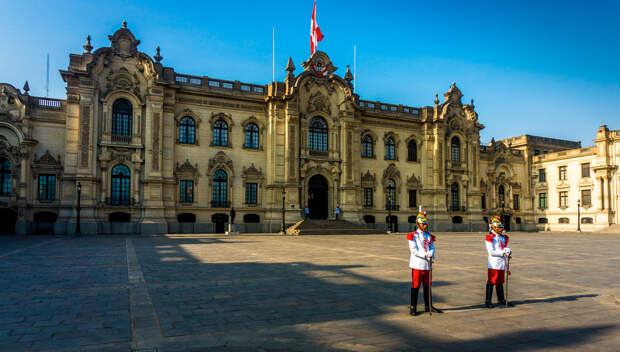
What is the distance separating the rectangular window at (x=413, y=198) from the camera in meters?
47.8

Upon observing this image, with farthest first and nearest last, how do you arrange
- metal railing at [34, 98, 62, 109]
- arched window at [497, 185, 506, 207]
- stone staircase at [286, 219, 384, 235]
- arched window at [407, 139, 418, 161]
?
arched window at [497, 185, 506, 207], arched window at [407, 139, 418, 161], stone staircase at [286, 219, 384, 235], metal railing at [34, 98, 62, 109]

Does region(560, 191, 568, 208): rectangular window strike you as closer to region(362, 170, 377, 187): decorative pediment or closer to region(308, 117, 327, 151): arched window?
region(362, 170, 377, 187): decorative pediment

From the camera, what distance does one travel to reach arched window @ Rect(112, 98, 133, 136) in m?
35.7

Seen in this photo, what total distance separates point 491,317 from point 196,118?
111 feet

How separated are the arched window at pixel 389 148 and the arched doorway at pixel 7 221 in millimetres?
33806

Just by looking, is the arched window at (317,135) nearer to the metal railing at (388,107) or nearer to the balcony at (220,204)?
the metal railing at (388,107)

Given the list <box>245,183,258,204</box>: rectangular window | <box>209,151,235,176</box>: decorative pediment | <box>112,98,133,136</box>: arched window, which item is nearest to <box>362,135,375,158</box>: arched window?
<box>245,183,258,204</box>: rectangular window

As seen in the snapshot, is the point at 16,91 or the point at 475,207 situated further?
the point at 475,207

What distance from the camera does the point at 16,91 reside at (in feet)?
109

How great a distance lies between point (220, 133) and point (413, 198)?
2195cm

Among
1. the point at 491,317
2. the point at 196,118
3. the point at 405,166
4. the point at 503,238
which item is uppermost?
the point at 196,118

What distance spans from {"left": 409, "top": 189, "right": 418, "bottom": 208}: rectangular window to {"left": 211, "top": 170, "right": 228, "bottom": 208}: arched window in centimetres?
2020

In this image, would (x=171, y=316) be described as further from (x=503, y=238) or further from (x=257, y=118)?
(x=257, y=118)

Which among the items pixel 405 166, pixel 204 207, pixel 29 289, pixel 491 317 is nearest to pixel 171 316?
pixel 29 289
